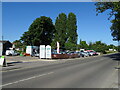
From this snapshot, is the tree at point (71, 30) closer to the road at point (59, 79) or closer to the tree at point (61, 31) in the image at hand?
the tree at point (61, 31)

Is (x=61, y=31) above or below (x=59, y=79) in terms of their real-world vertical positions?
above

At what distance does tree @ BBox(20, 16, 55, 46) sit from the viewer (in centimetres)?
6583

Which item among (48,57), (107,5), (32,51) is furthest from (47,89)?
(32,51)

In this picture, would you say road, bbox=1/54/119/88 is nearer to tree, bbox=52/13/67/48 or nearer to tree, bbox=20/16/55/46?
tree, bbox=20/16/55/46

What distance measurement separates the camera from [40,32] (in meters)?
66.2

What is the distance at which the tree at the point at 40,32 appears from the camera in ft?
216

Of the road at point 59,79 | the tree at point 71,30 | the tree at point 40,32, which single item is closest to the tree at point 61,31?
the tree at point 71,30

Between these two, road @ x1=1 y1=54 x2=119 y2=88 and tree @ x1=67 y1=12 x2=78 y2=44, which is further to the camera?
tree @ x1=67 y1=12 x2=78 y2=44

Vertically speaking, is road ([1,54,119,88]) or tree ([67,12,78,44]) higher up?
tree ([67,12,78,44])

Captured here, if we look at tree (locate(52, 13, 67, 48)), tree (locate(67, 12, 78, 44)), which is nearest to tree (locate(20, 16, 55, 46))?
tree (locate(52, 13, 67, 48))

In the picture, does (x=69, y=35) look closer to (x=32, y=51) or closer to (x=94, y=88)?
(x=32, y=51)

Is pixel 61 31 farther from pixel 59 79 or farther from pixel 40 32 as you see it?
pixel 59 79

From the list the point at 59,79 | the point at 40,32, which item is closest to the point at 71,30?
the point at 40,32

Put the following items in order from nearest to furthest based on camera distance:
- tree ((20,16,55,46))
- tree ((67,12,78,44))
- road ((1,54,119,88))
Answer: road ((1,54,119,88))
tree ((20,16,55,46))
tree ((67,12,78,44))
